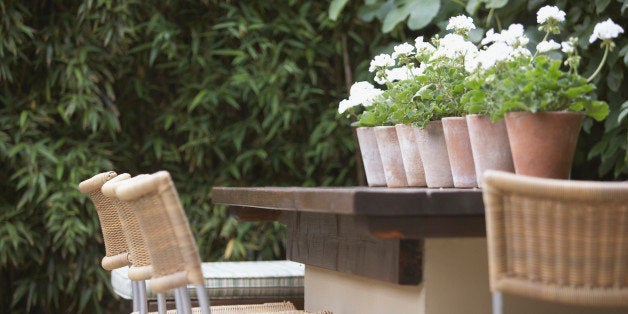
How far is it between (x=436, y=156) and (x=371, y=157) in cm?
33

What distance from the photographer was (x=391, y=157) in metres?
2.21

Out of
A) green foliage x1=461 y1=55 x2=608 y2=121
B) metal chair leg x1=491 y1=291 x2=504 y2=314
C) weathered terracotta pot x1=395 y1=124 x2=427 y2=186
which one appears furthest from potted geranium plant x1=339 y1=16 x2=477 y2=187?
metal chair leg x1=491 y1=291 x2=504 y2=314

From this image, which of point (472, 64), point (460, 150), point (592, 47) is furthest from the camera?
point (592, 47)

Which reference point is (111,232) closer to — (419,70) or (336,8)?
(419,70)

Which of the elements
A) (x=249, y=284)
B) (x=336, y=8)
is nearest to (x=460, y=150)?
(x=249, y=284)

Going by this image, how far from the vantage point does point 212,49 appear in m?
4.32

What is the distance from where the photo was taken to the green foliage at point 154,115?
13.3 ft

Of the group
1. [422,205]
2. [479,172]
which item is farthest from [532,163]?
[422,205]

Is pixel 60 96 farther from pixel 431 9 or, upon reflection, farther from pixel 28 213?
pixel 431 9

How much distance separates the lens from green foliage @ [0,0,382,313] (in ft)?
13.3

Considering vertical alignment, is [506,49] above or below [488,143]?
above

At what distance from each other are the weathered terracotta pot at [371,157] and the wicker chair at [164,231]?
0.87m

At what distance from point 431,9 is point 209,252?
167 centimetres

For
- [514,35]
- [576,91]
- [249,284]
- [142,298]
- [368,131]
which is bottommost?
[249,284]
